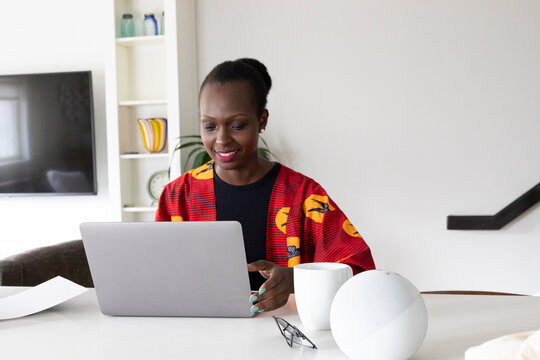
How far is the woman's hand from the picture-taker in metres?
1.00

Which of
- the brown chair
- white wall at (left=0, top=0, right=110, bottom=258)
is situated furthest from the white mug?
white wall at (left=0, top=0, right=110, bottom=258)

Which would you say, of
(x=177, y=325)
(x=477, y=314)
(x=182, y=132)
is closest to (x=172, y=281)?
(x=177, y=325)

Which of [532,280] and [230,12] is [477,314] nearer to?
[532,280]

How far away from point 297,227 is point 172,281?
0.54m

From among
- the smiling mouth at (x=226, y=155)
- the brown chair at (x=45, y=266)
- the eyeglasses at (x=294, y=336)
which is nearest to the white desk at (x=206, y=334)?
the eyeglasses at (x=294, y=336)

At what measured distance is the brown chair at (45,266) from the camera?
1.76 metres

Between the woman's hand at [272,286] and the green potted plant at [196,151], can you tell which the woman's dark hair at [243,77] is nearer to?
the woman's hand at [272,286]

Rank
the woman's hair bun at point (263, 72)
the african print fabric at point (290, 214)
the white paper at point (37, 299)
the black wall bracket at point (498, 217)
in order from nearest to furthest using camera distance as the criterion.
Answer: the white paper at point (37, 299), the african print fabric at point (290, 214), the woman's hair bun at point (263, 72), the black wall bracket at point (498, 217)

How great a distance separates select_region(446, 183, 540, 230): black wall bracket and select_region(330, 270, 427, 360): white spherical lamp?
7.88 ft

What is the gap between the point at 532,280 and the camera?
303 centimetres

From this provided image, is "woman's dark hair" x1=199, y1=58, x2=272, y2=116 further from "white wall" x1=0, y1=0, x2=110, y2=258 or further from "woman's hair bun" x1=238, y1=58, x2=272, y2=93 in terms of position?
"white wall" x1=0, y1=0, x2=110, y2=258

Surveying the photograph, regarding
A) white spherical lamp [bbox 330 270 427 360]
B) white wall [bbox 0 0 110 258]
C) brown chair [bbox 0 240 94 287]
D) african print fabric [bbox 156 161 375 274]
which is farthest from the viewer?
white wall [bbox 0 0 110 258]

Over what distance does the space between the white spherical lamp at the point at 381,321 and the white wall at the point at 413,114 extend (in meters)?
2.42

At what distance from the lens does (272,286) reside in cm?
102
